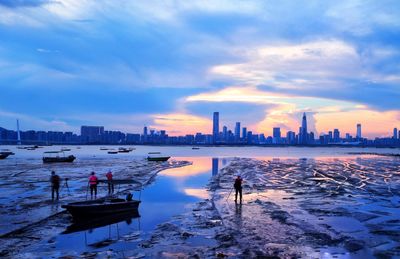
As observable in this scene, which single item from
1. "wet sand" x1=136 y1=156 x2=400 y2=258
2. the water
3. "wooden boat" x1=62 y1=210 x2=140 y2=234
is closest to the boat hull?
the water

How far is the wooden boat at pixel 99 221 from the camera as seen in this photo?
22984 mm

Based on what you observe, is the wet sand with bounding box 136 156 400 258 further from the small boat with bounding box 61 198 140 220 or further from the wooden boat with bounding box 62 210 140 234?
the small boat with bounding box 61 198 140 220

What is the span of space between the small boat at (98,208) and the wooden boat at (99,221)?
8.6 inches

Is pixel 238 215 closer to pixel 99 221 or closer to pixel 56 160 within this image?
pixel 99 221

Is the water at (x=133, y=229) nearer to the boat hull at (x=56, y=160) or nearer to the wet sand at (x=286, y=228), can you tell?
the wet sand at (x=286, y=228)

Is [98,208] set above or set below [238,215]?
above

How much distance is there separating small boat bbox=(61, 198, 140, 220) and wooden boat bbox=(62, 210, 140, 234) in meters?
0.22

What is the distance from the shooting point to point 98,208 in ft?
83.4

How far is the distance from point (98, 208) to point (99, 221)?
0.88m

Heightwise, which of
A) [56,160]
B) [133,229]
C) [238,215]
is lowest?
[133,229]

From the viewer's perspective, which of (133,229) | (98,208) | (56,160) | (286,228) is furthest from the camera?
(56,160)

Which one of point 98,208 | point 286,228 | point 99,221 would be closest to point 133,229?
point 99,221

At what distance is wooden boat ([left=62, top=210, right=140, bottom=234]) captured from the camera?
75.4ft

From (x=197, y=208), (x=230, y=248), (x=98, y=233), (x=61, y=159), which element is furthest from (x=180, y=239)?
(x=61, y=159)
